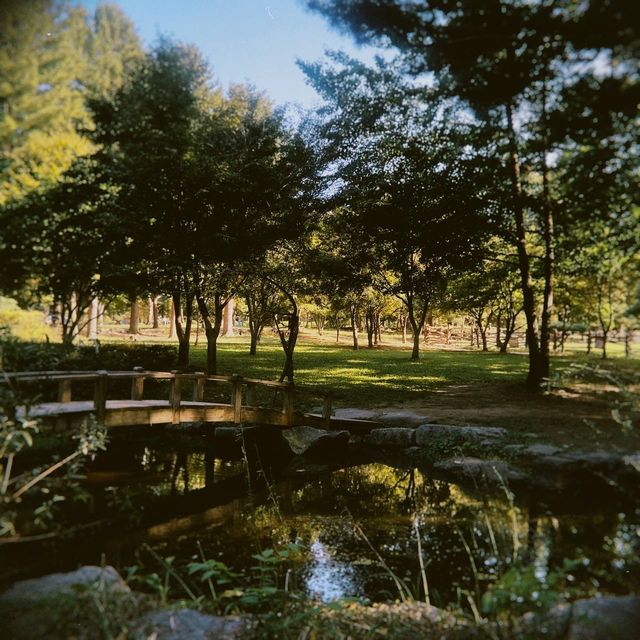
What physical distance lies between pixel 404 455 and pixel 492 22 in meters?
9.41

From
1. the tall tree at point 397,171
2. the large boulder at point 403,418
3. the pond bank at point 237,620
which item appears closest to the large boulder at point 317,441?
the large boulder at point 403,418

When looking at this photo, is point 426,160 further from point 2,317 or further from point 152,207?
point 2,317

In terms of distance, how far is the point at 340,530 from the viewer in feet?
23.5

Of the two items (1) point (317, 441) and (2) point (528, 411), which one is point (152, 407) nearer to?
(1) point (317, 441)

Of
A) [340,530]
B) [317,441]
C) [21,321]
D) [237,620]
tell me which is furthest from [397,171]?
[237,620]

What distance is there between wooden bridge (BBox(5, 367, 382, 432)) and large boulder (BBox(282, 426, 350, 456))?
13.8 inches

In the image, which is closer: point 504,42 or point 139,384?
point 504,42

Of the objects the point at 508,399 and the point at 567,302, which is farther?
the point at 567,302

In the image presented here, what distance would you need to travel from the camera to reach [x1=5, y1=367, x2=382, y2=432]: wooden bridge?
7.52 metres

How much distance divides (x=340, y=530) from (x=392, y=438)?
4847mm

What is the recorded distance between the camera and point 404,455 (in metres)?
11.1

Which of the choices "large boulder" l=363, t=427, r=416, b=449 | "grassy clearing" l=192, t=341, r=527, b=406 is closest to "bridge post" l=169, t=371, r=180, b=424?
"large boulder" l=363, t=427, r=416, b=449

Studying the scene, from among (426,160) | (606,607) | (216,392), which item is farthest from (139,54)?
(216,392)

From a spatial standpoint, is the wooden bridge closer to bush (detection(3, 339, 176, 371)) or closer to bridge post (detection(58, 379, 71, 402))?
bridge post (detection(58, 379, 71, 402))
